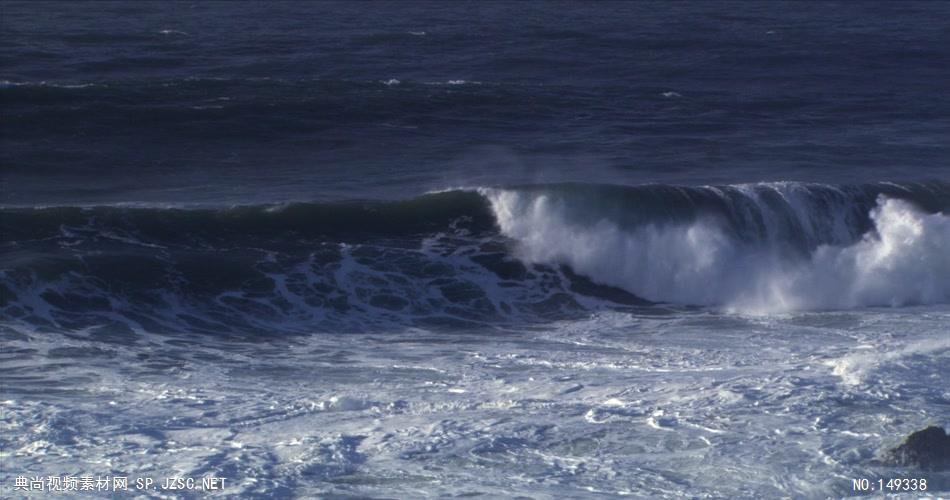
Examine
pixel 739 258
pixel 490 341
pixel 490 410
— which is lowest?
pixel 490 410

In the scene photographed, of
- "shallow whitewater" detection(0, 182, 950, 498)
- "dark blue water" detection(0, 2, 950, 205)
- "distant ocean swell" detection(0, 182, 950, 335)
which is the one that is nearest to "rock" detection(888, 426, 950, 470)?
"shallow whitewater" detection(0, 182, 950, 498)

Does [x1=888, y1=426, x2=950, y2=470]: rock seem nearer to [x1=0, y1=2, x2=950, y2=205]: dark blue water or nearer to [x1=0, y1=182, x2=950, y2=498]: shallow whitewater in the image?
[x1=0, y1=182, x2=950, y2=498]: shallow whitewater

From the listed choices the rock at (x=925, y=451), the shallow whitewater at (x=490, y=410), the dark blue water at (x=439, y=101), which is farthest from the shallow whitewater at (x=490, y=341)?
the dark blue water at (x=439, y=101)

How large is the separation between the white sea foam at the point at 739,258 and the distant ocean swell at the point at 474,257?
3 centimetres

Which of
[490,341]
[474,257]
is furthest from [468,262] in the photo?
[490,341]

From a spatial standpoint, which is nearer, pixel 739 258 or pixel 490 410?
pixel 490 410

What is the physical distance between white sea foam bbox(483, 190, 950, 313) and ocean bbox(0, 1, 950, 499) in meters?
0.05

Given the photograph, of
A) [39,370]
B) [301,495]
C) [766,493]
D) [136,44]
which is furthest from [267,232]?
[136,44]

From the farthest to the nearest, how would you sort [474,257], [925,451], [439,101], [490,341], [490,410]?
1. [439,101]
2. [474,257]
3. [490,341]
4. [490,410]
5. [925,451]

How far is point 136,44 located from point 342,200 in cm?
1455

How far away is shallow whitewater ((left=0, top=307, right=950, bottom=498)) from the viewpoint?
31.2 ft

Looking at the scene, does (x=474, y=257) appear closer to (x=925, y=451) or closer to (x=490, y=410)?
(x=490, y=410)

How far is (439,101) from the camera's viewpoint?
25.5 m

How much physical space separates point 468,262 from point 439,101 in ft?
29.8
